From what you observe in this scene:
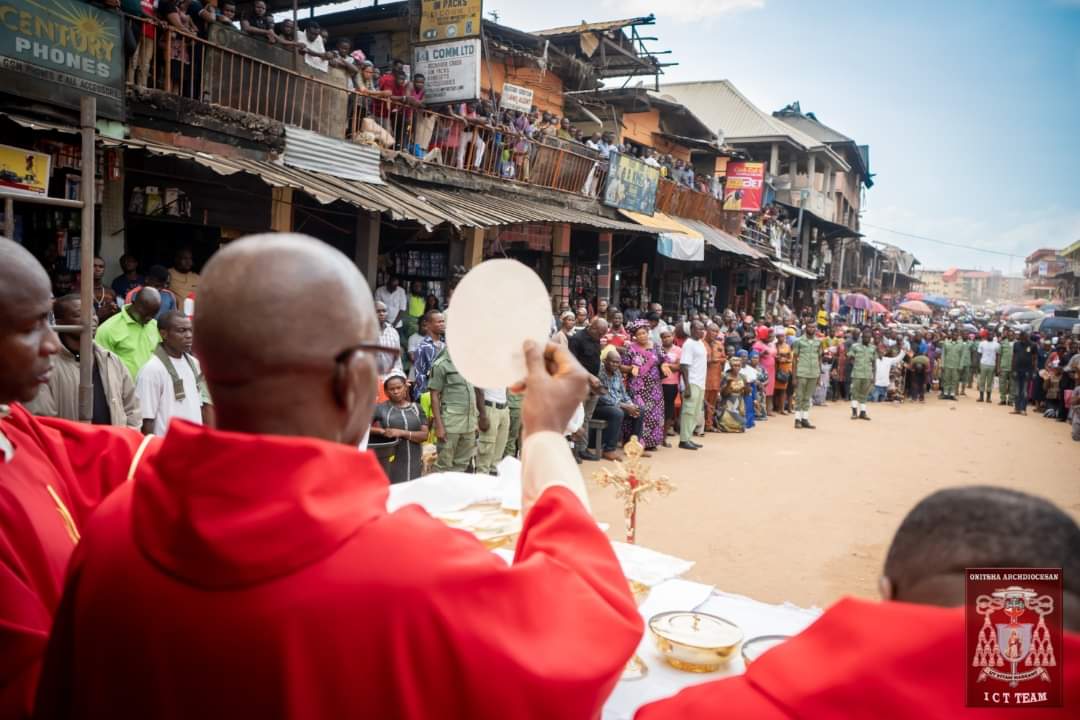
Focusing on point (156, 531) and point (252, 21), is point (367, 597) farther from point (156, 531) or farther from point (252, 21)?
point (252, 21)

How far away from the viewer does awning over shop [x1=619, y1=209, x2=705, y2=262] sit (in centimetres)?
1661

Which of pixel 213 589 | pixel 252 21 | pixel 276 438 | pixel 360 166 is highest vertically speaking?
pixel 252 21

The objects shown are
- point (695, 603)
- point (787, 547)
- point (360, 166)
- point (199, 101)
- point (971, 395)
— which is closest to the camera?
point (695, 603)

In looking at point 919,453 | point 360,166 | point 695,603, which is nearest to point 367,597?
point 695,603

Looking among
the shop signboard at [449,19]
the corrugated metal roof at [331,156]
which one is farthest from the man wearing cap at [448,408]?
the shop signboard at [449,19]

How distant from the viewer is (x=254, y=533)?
1.01 meters

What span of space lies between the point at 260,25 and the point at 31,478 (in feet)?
34.5

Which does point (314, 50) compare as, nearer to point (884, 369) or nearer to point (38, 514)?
point (38, 514)

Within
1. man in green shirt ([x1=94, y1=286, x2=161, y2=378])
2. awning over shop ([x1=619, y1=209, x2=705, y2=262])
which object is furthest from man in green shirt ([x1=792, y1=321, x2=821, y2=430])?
man in green shirt ([x1=94, y1=286, x2=161, y2=378])

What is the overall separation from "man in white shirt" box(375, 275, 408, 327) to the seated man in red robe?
10491 millimetres

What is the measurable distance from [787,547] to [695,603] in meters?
3.94

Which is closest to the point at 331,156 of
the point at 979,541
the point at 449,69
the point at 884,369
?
the point at 449,69

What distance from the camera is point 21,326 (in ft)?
5.91

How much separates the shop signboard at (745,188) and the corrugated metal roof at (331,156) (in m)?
16.1
